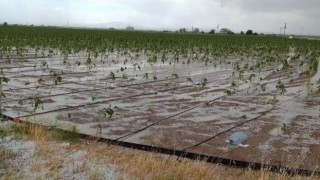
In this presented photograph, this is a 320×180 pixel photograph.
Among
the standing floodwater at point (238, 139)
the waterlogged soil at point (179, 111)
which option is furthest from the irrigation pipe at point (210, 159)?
the standing floodwater at point (238, 139)

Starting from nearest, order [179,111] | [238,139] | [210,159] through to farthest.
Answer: [210,159] < [238,139] < [179,111]

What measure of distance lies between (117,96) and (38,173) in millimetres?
4968

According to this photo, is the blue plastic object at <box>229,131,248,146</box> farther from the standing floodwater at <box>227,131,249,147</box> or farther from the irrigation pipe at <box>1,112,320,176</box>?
the irrigation pipe at <box>1,112,320,176</box>

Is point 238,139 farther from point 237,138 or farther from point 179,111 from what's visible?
point 179,111

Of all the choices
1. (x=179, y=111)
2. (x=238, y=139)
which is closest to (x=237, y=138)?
(x=238, y=139)

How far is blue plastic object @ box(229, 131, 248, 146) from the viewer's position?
244 inches

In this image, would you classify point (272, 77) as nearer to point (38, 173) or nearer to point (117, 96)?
point (117, 96)

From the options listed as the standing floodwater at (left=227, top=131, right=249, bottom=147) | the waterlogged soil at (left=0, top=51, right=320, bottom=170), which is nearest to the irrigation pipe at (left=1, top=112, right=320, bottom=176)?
the waterlogged soil at (left=0, top=51, right=320, bottom=170)

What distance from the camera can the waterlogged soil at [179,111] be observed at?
6.11 meters

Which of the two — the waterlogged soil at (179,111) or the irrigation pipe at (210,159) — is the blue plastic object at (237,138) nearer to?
the waterlogged soil at (179,111)

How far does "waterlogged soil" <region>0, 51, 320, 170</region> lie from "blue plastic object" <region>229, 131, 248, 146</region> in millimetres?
94

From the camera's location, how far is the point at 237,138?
6.39m

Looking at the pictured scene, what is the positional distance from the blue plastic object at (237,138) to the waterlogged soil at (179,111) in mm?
94

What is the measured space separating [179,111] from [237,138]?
6.28 ft
